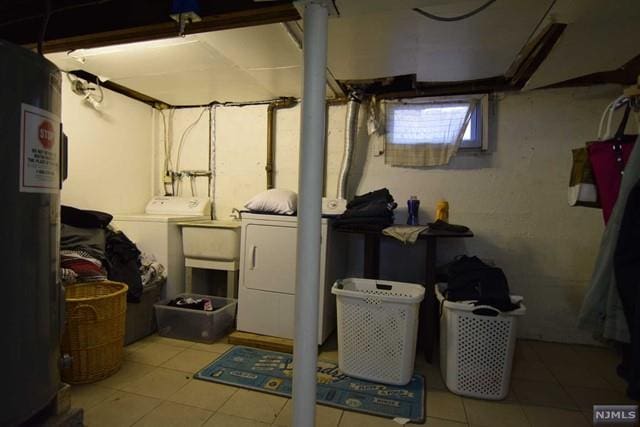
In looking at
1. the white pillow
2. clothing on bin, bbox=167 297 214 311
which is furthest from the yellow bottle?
clothing on bin, bbox=167 297 214 311

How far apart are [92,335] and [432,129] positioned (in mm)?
2727

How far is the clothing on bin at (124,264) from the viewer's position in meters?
2.23

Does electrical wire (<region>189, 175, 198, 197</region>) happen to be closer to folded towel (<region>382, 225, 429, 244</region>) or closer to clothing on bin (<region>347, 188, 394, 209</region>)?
clothing on bin (<region>347, 188, 394, 209</region>)

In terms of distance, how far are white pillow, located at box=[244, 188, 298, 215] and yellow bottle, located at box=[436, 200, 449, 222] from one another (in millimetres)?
1140

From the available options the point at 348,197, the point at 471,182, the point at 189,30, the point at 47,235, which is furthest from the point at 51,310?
the point at 471,182

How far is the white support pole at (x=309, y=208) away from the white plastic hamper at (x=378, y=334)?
26.9 inches

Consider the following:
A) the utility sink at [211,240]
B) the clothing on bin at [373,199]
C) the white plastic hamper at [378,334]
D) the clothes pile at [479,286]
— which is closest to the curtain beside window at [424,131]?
the clothing on bin at [373,199]

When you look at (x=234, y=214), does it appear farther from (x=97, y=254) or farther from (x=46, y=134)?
(x=46, y=134)

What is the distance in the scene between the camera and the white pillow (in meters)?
2.37

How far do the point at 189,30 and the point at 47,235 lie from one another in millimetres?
1105

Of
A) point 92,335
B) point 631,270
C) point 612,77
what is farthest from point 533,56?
point 92,335

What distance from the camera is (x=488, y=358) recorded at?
1.73m

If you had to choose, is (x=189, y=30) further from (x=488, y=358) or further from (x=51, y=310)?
(x=488, y=358)

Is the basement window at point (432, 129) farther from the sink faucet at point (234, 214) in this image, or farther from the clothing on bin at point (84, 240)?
the clothing on bin at point (84, 240)
